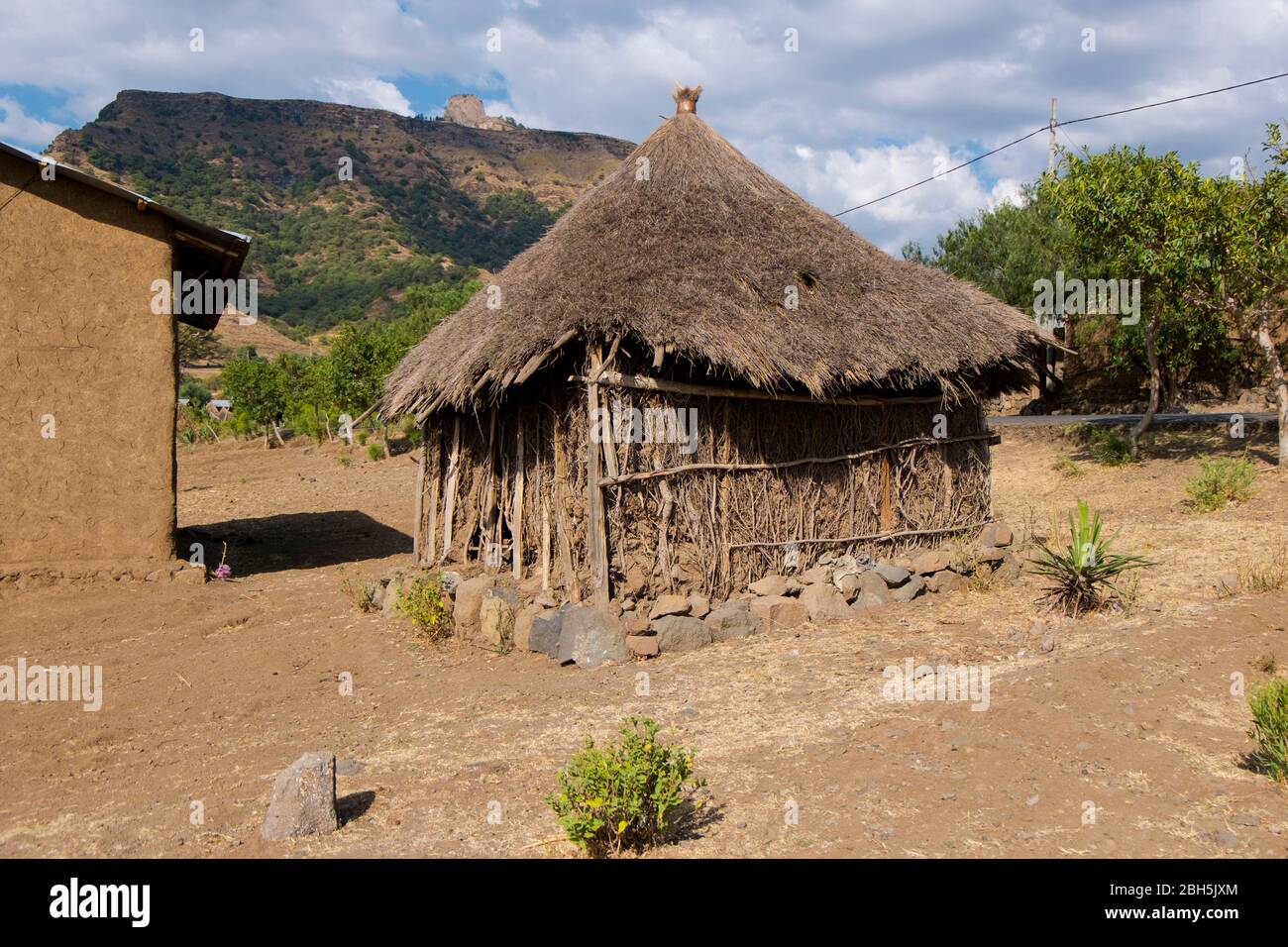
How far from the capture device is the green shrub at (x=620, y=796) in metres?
3.98

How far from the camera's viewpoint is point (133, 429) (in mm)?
9336

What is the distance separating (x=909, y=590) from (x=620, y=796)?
17.7ft

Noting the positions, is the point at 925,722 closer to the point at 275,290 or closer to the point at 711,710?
the point at 711,710

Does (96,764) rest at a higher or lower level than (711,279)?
lower

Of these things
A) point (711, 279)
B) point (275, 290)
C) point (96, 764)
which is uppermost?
point (275, 290)

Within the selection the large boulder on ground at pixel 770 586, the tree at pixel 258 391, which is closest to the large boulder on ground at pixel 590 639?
the large boulder on ground at pixel 770 586

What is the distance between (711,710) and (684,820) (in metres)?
1.65

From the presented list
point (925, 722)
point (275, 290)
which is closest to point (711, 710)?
point (925, 722)

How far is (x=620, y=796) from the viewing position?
401 centimetres

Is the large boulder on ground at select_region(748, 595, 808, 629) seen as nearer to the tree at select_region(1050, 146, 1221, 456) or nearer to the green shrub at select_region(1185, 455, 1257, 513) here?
the green shrub at select_region(1185, 455, 1257, 513)

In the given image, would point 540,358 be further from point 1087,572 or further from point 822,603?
point 1087,572

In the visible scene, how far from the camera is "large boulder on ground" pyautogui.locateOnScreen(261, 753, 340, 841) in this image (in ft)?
14.2

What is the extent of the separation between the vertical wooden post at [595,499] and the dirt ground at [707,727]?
0.74 meters
